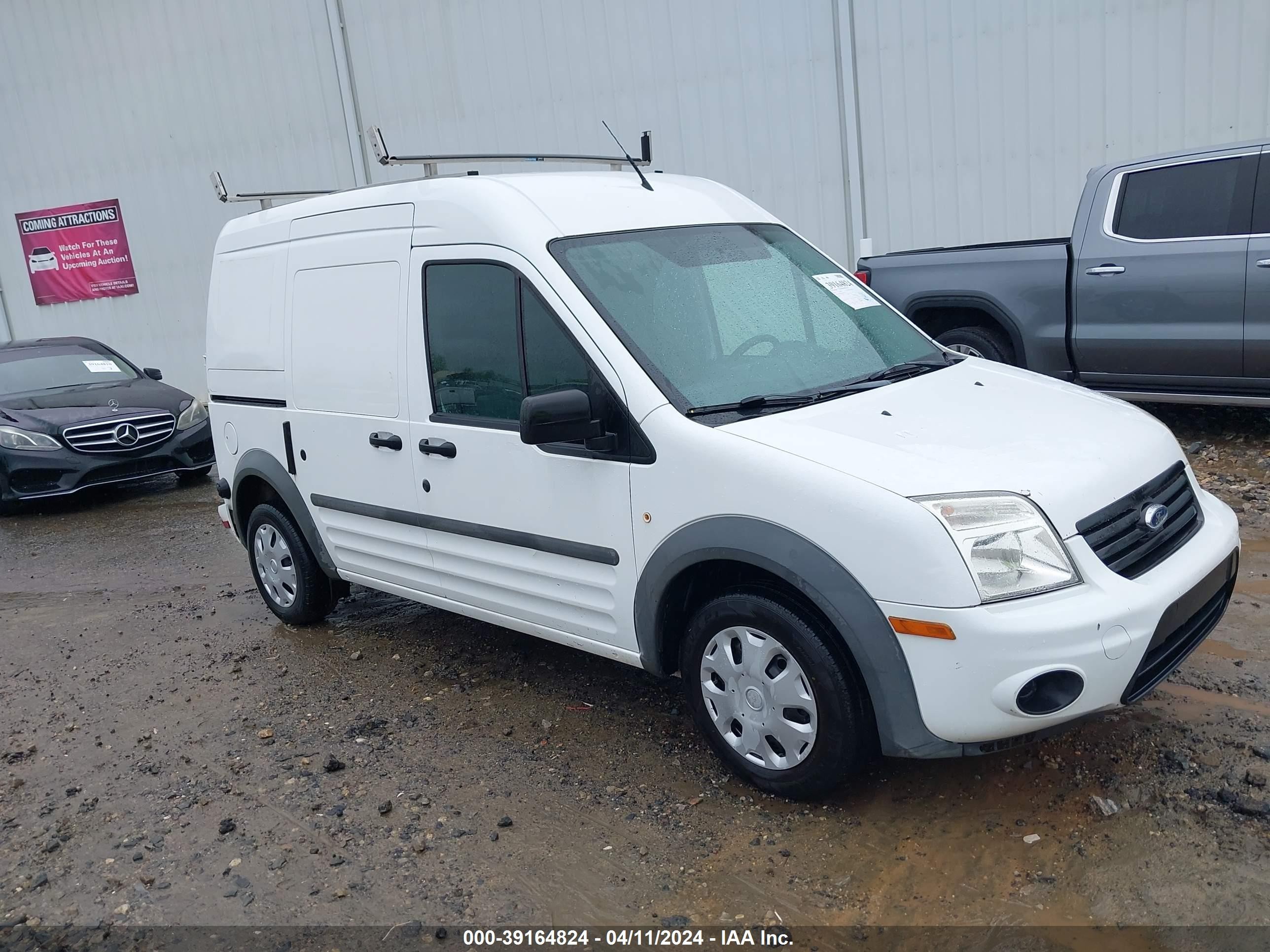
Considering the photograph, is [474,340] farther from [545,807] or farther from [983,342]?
[983,342]

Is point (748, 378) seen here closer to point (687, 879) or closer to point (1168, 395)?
point (687, 879)

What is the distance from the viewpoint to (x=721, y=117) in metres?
10.5

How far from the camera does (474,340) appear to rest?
13.2 ft

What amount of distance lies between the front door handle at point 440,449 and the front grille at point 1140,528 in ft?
7.25

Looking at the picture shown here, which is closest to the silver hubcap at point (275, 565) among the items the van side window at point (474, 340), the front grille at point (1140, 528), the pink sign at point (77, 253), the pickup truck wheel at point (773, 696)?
the van side window at point (474, 340)

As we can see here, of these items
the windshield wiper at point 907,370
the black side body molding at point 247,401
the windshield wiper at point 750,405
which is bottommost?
the black side body molding at point 247,401

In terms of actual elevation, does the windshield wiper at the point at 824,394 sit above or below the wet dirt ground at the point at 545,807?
above

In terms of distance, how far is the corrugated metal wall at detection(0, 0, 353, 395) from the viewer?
12508 mm

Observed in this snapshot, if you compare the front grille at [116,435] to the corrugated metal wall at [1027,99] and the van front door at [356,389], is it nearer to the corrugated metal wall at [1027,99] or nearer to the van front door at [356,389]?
the van front door at [356,389]

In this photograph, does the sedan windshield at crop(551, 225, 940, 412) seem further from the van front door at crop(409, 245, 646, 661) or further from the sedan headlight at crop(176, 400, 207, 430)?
the sedan headlight at crop(176, 400, 207, 430)

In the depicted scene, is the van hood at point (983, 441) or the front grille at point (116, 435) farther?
the front grille at point (116, 435)

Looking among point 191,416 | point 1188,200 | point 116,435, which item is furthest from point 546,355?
point 191,416

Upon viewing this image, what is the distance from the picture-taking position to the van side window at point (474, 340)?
12.8ft

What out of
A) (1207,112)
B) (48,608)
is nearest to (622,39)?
(1207,112)
